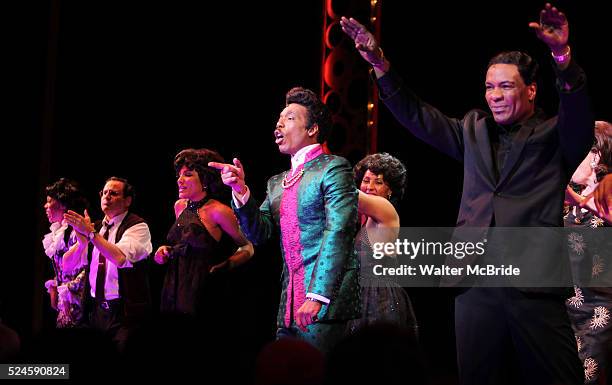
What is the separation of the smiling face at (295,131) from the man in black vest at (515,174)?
47 cm

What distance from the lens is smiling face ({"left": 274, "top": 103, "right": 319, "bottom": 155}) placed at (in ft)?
10.8

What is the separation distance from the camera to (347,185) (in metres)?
3.09

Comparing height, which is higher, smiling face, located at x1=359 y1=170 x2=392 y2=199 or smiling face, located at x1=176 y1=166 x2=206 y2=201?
smiling face, located at x1=176 y1=166 x2=206 y2=201

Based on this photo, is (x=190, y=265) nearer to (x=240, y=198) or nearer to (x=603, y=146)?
(x=240, y=198)

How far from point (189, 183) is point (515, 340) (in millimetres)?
2710

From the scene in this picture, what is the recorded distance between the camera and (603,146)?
4.20 m

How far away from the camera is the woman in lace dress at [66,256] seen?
204 inches

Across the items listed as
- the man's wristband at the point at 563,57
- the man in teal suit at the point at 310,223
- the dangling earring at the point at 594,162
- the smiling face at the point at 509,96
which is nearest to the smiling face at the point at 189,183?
the man in teal suit at the point at 310,223

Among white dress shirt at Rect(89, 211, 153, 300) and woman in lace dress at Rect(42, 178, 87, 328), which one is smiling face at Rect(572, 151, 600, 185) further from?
woman in lace dress at Rect(42, 178, 87, 328)

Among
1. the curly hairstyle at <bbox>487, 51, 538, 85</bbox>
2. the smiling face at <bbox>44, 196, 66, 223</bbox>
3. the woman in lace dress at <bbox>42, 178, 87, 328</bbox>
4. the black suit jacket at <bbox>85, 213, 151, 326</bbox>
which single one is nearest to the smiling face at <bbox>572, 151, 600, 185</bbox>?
the curly hairstyle at <bbox>487, 51, 538, 85</bbox>

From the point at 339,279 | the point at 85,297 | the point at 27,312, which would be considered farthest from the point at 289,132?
the point at 27,312

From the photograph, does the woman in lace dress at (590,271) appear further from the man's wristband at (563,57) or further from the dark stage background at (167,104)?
the man's wristband at (563,57)

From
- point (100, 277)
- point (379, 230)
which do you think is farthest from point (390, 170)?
point (100, 277)

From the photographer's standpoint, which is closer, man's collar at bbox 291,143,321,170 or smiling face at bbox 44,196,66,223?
man's collar at bbox 291,143,321,170
